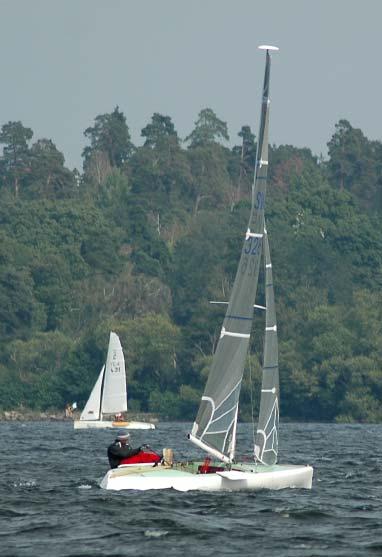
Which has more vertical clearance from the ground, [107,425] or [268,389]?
[268,389]

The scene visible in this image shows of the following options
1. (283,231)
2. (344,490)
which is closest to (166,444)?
(344,490)

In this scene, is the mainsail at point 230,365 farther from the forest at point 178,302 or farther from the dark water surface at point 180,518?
the forest at point 178,302

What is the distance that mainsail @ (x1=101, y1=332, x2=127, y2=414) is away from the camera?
351ft

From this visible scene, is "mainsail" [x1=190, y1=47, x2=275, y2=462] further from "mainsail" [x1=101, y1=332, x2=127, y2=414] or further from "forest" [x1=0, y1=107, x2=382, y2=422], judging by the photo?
"forest" [x1=0, y1=107, x2=382, y2=422]

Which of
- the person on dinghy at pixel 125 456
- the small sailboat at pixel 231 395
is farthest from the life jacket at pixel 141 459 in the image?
the small sailboat at pixel 231 395

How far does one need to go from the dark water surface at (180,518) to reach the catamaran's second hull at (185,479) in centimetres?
22

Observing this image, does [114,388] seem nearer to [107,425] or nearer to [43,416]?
[107,425]

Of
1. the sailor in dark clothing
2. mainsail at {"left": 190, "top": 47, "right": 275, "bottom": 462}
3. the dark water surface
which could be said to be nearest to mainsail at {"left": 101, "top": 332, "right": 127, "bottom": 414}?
the dark water surface

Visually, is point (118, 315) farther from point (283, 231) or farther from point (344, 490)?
point (344, 490)

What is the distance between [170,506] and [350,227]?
12856 centimetres

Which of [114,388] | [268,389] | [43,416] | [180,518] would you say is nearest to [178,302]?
[43,416]

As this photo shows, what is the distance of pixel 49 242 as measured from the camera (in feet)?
577

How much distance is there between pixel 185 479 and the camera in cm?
4262

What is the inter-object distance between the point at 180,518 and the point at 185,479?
359cm
